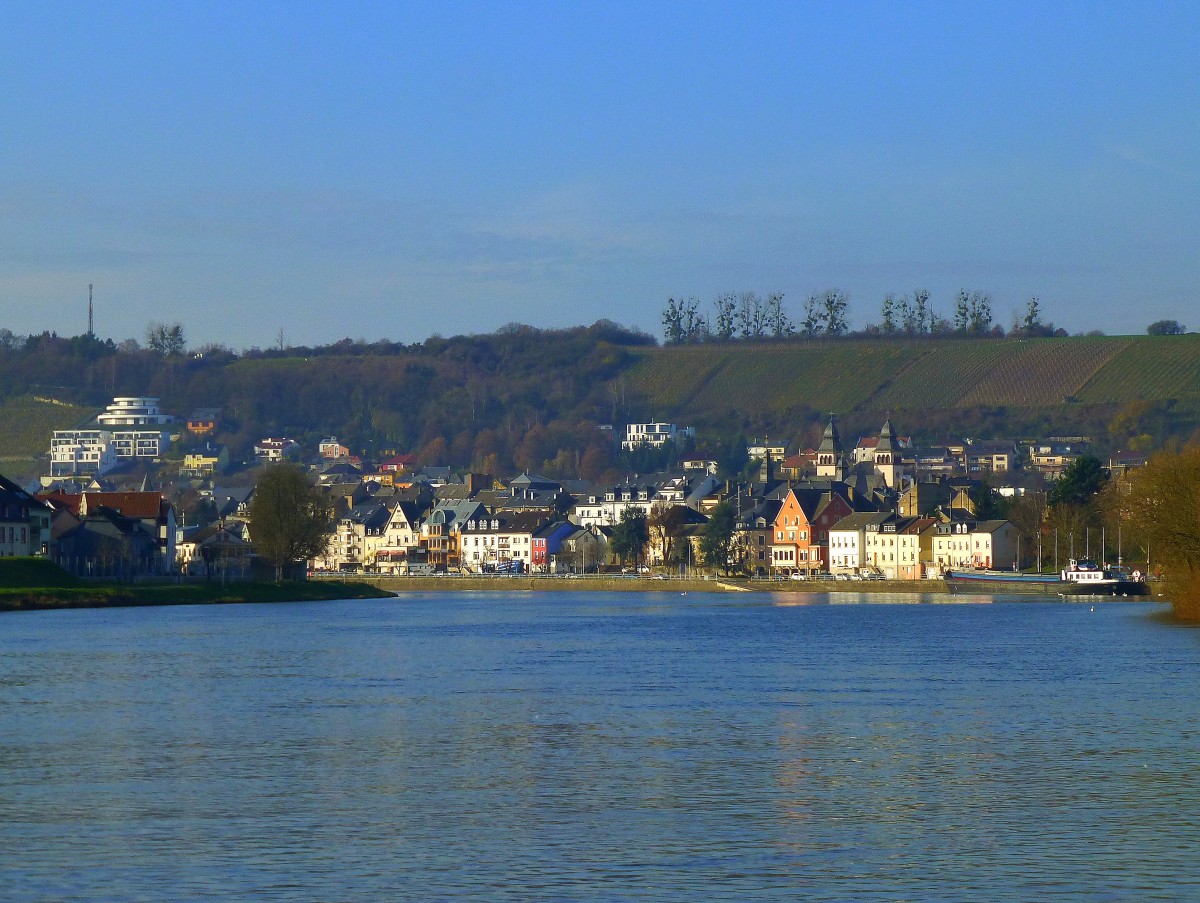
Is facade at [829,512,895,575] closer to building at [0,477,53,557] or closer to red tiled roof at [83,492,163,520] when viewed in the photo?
red tiled roof at [83,492,163,520]

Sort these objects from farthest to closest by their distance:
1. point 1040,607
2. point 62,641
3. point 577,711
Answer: point 1040,607
point 62,641
point 577,711

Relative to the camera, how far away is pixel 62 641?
201 ft

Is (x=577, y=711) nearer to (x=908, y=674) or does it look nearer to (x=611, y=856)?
(x=908, y=674)

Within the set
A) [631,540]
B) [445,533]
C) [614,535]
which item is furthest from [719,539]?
[445,533]

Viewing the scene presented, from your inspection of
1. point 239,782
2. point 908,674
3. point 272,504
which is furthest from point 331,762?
point 272,504

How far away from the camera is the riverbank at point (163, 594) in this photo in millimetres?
86250

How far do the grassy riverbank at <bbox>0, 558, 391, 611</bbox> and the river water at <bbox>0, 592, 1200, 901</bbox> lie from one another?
30044mm

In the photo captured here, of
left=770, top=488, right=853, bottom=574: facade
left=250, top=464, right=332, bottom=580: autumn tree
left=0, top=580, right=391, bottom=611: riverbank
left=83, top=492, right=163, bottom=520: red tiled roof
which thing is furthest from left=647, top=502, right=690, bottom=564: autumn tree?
left=250, top=464, right=332, bottom=580: autumn tree

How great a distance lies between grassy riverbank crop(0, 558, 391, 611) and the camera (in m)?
86.4

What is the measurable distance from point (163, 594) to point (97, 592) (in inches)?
207

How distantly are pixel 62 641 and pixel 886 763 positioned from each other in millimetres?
38182

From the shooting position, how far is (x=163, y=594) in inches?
3698

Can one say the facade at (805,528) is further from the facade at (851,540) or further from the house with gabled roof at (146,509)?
the house with gabled roof at (146,509)

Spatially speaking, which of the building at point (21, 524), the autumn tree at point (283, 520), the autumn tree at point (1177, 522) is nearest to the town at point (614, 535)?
the building at point (21, 524)
